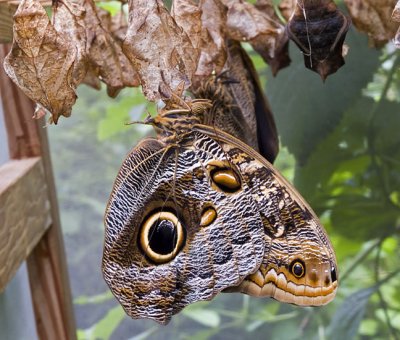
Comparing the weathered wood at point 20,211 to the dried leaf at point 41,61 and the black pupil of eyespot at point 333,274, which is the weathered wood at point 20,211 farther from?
the black pupil of eyespot at point 333,274

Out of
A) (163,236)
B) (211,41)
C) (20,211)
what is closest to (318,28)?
(211,41)

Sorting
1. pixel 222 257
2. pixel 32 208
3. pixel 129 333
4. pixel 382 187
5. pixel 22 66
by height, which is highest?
pixel 22 66

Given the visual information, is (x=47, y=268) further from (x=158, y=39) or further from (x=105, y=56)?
(x=158, y=39)

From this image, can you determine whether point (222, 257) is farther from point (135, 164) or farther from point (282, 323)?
point (282, 323)

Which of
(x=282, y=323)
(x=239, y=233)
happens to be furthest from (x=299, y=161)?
(x=239, y=233)

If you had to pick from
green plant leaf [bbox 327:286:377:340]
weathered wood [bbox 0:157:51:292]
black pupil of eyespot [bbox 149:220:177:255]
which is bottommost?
green plant leaf [bbox 327:286:377:340]

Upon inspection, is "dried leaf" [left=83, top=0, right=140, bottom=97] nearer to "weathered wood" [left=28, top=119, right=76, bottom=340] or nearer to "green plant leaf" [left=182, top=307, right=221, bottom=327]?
"weathered wood" [left=28, top=119, right=76, bottom=340]

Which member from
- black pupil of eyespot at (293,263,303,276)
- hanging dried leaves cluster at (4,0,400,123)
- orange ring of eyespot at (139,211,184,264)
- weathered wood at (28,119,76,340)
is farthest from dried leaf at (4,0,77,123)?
weathered wood at (28,119,76,340)

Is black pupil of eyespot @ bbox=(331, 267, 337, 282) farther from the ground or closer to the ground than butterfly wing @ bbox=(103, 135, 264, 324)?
closer to the ground
